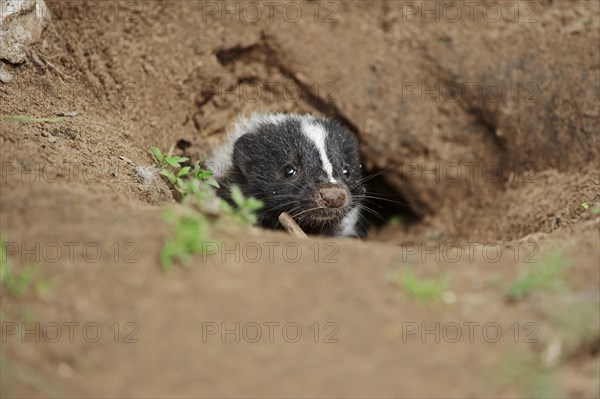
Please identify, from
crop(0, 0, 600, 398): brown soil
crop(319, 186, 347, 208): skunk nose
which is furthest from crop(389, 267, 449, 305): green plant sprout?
crop(319, 186, 347, 208): skunk nose

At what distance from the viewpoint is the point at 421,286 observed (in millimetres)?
3395

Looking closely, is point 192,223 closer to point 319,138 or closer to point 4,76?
point 319,138

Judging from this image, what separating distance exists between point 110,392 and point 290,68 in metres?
4.54

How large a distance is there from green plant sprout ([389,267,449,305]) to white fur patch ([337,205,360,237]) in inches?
108

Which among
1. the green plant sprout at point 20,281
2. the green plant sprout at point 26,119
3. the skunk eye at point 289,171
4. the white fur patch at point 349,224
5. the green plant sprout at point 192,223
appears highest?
the green plant sprout at point 26,119

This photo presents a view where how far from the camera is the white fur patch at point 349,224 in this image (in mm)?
6375

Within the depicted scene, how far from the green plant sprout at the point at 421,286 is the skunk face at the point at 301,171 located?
2129mm

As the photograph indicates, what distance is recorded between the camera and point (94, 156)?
16.4ft

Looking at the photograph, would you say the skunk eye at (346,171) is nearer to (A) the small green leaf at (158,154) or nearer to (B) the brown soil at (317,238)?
(B) the brown soil at (317,238)

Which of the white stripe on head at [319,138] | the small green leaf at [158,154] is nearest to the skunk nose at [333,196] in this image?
the white stripe on head at [319,138]

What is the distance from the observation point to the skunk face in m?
5.68

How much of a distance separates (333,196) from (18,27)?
9.47ft

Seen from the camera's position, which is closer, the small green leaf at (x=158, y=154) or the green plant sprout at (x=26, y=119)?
the green plant sprout at (x=26, y=119)

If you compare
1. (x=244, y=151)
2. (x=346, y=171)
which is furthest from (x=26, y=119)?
(x=346, y=171)
